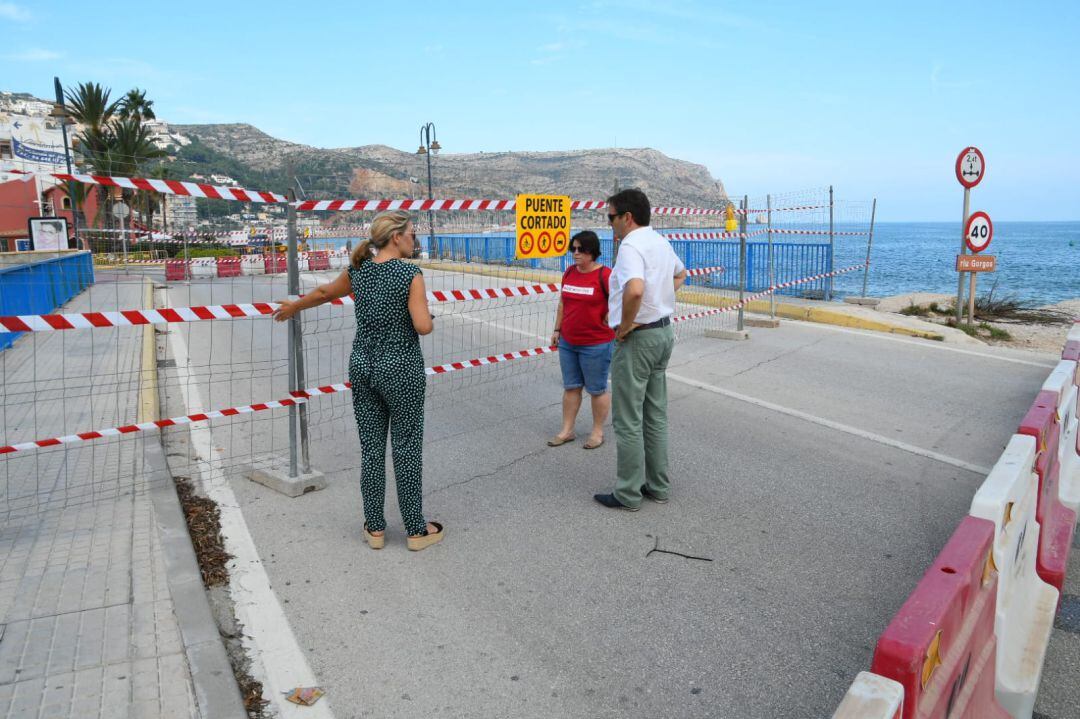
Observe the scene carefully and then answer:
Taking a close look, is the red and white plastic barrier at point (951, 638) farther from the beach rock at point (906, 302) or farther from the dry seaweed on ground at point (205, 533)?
the beach rock at point (906, 302)

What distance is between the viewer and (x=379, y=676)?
3.33 meters

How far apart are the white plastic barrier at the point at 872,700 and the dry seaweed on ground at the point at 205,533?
3.43 m

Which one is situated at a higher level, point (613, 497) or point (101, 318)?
point (101, 318)

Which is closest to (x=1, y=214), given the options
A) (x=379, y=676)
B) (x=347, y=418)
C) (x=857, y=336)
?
(x=347, y=418)

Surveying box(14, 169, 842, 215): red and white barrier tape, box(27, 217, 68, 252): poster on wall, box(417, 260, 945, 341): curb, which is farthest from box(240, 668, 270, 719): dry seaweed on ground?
box(27, 217, 68, 252): poster on wall

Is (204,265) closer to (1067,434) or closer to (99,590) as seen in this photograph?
(99,590)

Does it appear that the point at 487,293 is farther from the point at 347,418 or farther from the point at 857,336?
the point at 857,336

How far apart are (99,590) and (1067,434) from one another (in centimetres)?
614

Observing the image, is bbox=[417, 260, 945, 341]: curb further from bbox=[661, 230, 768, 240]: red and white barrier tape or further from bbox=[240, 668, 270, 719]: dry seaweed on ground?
bbox=[240, 668, 270, 719]: dry seaweed on ground

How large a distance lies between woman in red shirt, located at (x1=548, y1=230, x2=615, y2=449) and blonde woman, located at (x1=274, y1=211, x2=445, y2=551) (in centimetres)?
210

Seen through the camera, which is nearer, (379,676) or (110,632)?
(379,676)

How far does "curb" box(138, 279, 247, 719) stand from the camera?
312cm

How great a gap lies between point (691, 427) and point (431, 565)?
3421 millimetres

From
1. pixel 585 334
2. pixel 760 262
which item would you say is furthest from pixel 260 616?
pixel 760 262
